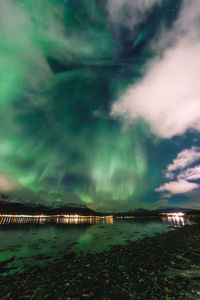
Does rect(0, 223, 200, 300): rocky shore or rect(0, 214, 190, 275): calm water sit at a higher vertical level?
rect(0, 223, 200, 300): rocky shore

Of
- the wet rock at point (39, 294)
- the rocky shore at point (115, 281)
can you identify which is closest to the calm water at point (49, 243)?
the rocky shore at point (115, 281)

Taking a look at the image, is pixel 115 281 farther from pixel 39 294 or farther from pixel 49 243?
pixel 49 243

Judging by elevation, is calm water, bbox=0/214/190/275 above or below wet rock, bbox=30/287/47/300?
below

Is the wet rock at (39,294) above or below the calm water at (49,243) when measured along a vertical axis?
above

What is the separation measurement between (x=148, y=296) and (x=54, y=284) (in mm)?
6670

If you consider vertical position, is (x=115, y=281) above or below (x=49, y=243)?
above

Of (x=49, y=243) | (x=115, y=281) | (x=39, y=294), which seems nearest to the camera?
(x=39, y=294)

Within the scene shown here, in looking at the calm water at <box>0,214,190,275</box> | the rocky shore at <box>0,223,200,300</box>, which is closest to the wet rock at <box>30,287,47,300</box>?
the rocky shore at <box>0,223,200,300</box>

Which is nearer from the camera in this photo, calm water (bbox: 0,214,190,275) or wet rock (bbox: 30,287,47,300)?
wet rock (bbox: 30,287,47,300)

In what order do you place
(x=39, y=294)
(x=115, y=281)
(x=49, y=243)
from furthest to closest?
(x=49, y=243) → (x=115, y=281) → (x=39, y=294)

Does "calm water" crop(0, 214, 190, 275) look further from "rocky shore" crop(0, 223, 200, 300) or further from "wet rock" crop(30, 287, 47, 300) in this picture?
"wet rock" crop(30, 287, 47, 300)

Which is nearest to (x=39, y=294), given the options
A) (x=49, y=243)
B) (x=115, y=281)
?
(x=115, y=281)

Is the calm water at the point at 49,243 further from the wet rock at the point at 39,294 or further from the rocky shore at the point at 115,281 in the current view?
the wet rock at the point at 39,294

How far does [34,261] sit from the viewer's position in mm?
15766
